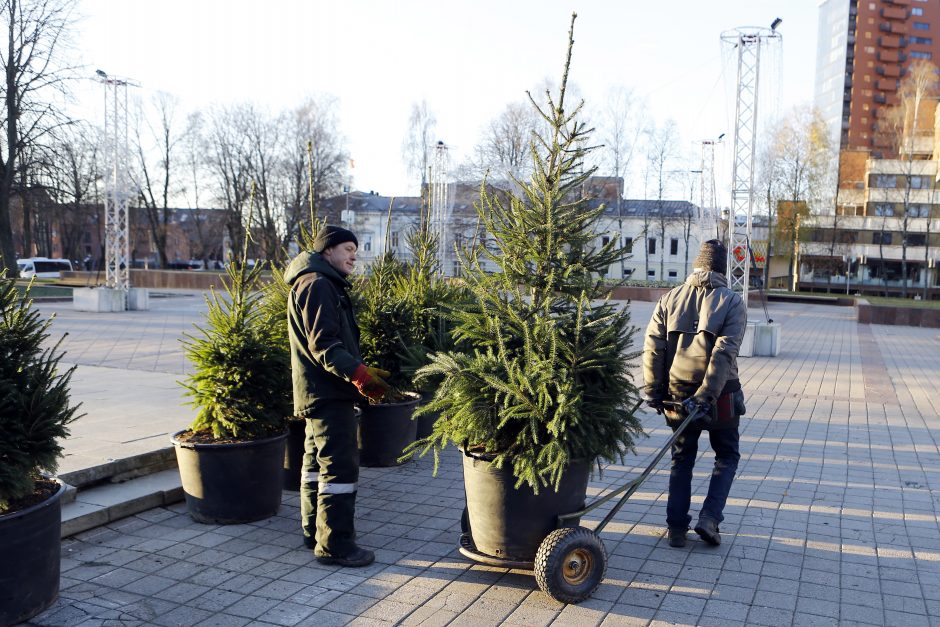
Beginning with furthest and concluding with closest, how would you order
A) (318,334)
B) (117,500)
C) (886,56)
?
(886,56) → (117,500) → (318,334)

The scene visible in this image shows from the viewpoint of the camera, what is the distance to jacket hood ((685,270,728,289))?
15.1ft

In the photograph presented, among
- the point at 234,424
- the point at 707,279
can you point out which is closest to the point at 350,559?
the point at 234,424

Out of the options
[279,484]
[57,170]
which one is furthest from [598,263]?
[57,170]

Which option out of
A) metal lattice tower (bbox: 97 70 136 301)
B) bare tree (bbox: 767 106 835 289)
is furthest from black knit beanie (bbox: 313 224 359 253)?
bare tree (bbox: 767 106 835 289)

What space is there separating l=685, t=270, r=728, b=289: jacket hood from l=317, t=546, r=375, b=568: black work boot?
8.95ft

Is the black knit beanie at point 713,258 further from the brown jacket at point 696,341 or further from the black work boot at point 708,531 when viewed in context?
the black work boot at point 708,531

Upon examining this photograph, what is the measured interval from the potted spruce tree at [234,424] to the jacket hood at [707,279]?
2.86 meters

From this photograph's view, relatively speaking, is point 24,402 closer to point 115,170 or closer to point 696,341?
point 696,341

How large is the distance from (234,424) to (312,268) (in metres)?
1.30

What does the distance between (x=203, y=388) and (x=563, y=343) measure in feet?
8.38

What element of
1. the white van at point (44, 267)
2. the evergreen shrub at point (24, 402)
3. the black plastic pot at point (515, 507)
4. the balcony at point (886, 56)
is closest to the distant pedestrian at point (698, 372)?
the black plastic pot at point (515, 507)

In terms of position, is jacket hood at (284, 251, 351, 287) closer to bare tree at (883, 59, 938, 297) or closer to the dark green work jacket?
the dark green work jacket

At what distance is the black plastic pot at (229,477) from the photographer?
183 inches

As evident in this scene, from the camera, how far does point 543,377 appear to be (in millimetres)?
3801
